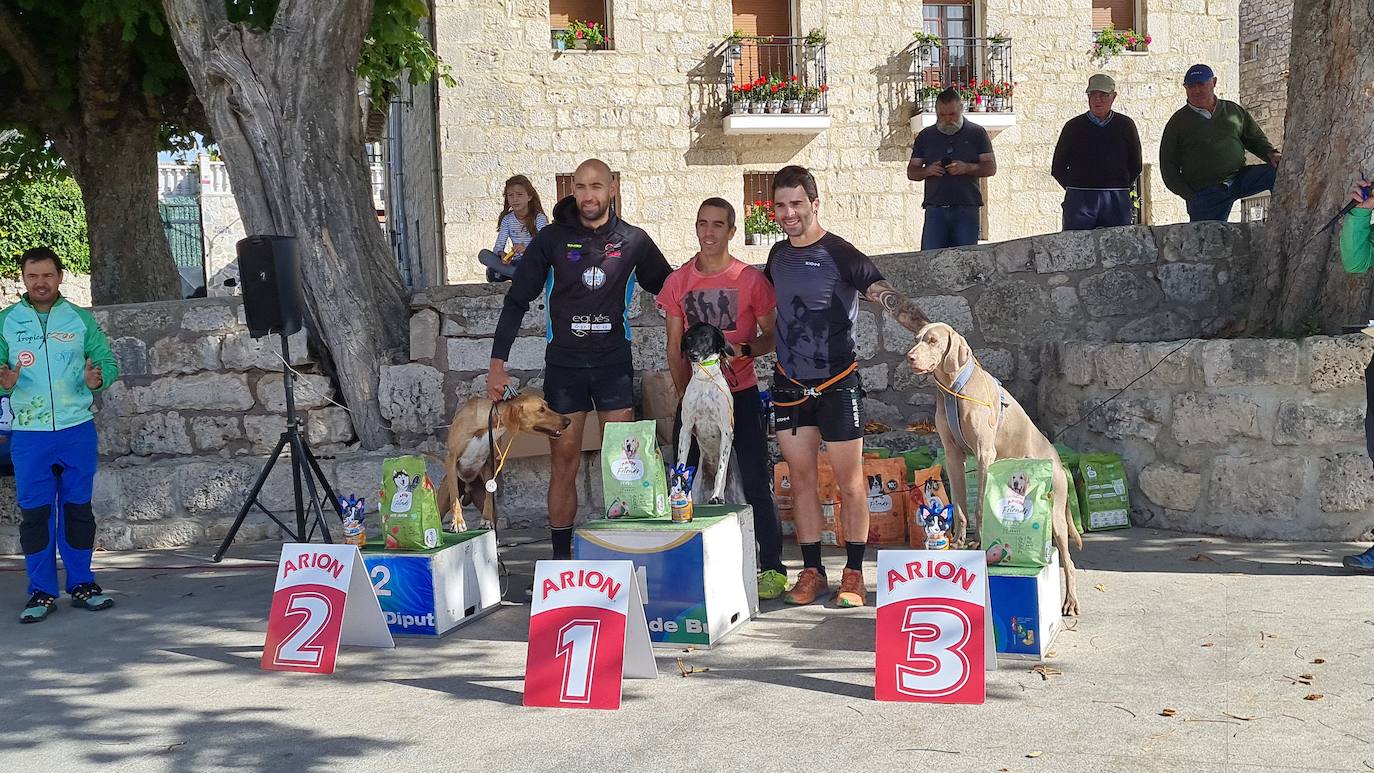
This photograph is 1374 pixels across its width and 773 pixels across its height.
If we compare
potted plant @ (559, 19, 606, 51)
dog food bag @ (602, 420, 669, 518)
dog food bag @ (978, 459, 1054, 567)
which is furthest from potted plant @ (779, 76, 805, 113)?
dog food bag @ (978, 459, 1054, 567)

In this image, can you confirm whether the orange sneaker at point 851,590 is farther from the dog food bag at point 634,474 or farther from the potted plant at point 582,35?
the potted plant at point 582,35

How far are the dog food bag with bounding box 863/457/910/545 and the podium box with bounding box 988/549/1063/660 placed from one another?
2183 mm

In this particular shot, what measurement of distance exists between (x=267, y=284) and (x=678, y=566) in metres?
2.97

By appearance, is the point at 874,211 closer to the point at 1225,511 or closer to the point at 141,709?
the point at 1225,511

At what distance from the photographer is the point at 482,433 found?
5648 millimetres

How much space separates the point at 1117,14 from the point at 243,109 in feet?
48.8

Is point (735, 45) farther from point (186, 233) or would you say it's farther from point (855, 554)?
point (186, 233)

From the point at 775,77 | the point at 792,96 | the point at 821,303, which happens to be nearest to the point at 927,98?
the point at 792,96

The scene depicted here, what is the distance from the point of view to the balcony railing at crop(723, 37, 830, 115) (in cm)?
1702

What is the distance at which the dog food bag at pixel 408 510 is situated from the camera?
5.14 metres

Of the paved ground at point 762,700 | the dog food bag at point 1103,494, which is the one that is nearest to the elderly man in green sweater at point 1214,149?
the dog food bag at point 1103,494

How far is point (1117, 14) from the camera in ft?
60.4

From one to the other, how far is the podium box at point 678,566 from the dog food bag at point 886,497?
6.20ft

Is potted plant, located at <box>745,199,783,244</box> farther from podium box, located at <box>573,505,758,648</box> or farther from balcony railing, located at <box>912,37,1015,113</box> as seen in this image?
podium box, located at <box>573,505,758,648</box>
